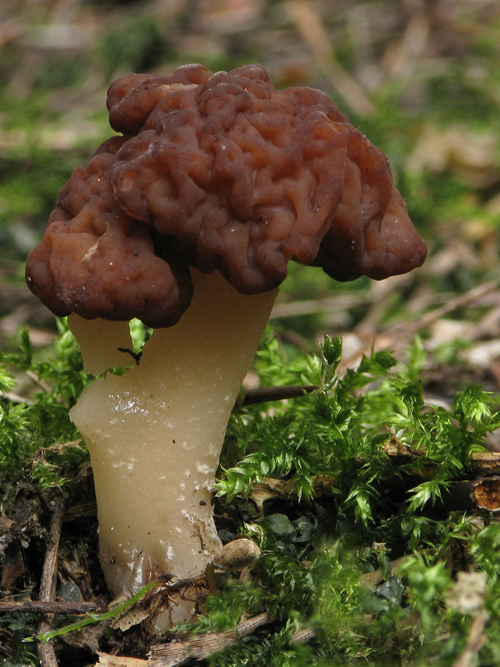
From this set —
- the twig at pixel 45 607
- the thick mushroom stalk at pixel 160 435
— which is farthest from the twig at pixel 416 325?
the twig at pixel 45 607

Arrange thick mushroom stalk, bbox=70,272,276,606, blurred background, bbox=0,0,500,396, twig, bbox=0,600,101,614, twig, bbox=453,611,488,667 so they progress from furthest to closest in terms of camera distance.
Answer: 1. blurred background, bbox=0,0,500,396
2. thick mushroom stalk, bbox=70,272,276,606
3. twig, bbox=0,600,101,614
4. twig, bbox=453,611,488,667

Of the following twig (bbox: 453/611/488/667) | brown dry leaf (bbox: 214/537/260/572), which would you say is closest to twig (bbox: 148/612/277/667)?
brown dry leaf (bbox: 214/537/260/572)

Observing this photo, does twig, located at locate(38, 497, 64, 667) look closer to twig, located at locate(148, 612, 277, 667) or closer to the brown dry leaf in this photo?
twig, located at locate(148, 612, 277, 667)

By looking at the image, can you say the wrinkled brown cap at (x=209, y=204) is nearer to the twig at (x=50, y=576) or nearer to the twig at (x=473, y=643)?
the twig at (x=50, y=576)

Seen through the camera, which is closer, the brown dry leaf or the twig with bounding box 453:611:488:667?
the twig with bounding box 453:611:488:667

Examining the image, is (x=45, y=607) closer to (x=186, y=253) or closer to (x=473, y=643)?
(x=186, y=253)
